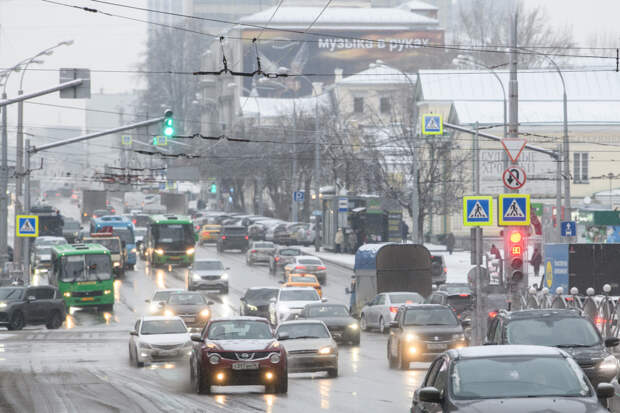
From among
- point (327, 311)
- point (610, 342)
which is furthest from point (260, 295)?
point (610, 342)

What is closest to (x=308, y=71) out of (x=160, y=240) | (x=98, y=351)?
(x=160, y=240)

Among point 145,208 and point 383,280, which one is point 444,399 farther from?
point 145,208

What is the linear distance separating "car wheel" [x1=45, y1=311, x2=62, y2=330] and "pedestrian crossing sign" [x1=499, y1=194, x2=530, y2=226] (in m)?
21.0

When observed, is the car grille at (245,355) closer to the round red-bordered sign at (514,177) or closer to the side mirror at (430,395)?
the round red-bordered sign at (514,177)

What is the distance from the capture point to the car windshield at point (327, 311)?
3331 centimetres

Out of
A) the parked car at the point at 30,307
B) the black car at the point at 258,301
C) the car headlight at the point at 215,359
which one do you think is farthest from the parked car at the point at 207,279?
the car headlight at the point at 215,359

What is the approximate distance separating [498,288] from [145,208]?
70998 mm

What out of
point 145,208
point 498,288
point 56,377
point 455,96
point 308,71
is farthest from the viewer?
point 308,71

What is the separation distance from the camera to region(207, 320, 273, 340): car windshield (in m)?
22.0

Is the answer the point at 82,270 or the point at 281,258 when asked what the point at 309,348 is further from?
the point at 281,258

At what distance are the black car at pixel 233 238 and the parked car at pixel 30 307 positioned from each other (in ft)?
109

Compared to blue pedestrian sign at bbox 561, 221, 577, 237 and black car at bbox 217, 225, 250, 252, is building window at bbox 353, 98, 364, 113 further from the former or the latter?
blue pedestrian sign at bbox 561, 221, 577, 237

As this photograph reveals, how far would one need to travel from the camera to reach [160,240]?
2552 inches

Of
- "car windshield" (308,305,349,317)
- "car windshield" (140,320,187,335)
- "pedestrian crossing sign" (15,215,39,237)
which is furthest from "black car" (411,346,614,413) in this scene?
"pedestrian crossing sign" (15,215,39,237)
